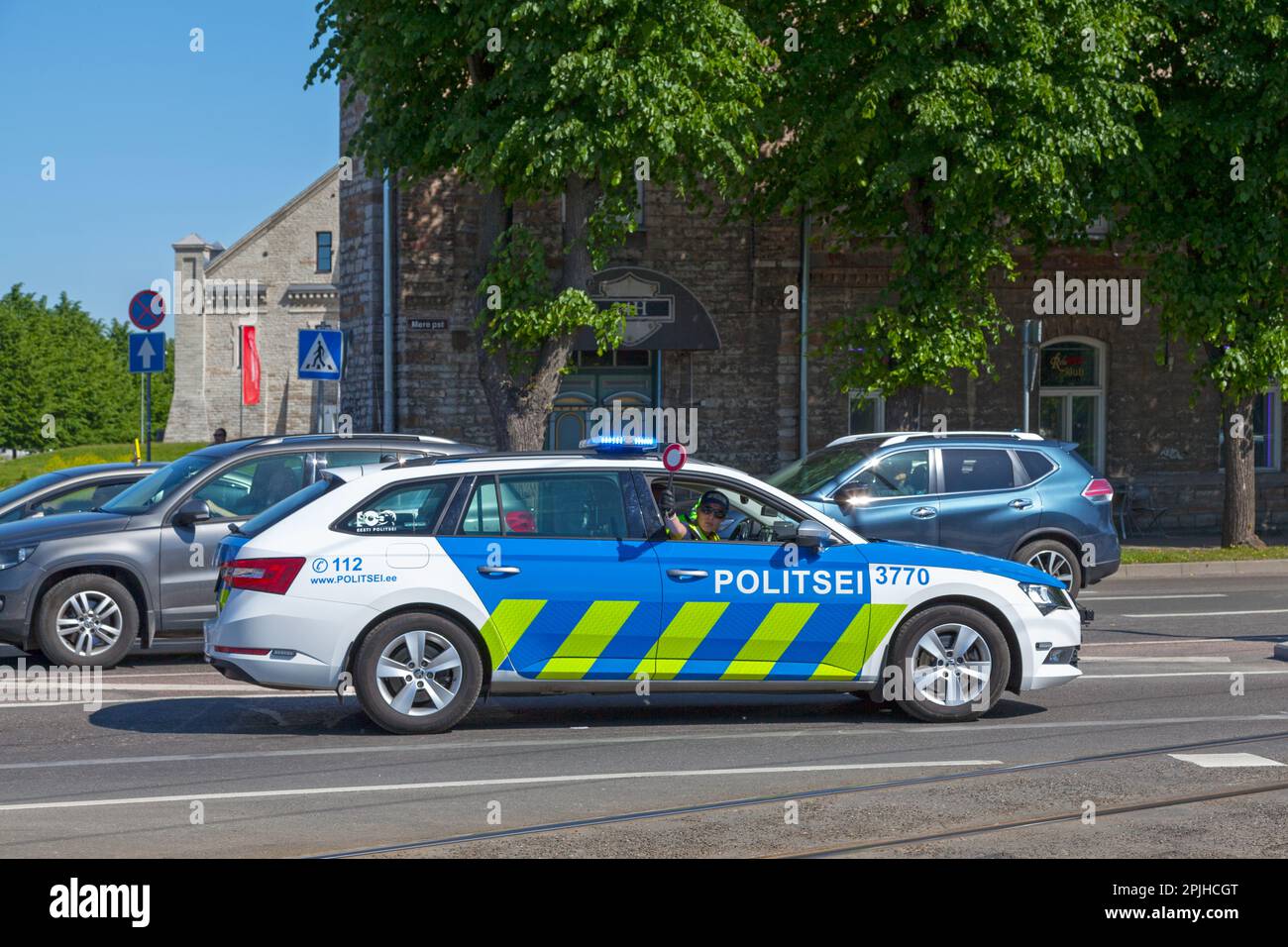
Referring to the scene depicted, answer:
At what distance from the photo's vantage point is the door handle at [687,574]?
9188 mm

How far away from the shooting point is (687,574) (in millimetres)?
9203

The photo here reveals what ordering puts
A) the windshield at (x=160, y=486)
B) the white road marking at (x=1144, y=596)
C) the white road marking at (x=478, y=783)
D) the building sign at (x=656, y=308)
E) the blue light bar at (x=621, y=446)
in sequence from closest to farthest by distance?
the white road marking at (x=478, y=783) < the blue light bar at (x=621, y=446) < the windshield at (x=160, y=486) < the white road marking at (x=1144, y=596) < the building sign at (x=656, y=308)

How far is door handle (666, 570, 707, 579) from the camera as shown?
30.1 ft

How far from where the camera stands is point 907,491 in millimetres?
16047

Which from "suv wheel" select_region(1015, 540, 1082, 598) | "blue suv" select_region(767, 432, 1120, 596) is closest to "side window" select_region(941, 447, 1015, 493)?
"blue suv" select_region(767, 432, 1120, 596)

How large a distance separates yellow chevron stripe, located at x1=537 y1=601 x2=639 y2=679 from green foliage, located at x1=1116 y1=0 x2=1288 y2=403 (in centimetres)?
1578

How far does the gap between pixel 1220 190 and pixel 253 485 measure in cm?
1583

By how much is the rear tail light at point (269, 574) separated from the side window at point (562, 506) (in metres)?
1.26

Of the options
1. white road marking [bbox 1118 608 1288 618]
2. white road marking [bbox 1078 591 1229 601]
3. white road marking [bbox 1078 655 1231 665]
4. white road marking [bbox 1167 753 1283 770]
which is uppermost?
white road marking [bbox 1167 753 1283 770]

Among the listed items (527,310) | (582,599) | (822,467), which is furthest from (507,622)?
(527,310)

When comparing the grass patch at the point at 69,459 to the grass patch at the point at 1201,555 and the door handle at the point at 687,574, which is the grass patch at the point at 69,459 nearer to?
the grass patch at the point at 1201,555

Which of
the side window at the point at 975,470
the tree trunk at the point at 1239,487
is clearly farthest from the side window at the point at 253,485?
the tree trunk at the point at 1239,487

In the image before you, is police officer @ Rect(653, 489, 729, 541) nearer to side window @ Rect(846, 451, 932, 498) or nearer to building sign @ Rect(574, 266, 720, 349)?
side window @ Rect(846, 451, 932, 498)
